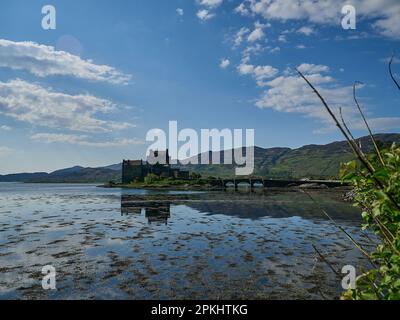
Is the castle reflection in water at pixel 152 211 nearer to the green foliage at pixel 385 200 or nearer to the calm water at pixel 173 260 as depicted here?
the calm water at pixel 173 260

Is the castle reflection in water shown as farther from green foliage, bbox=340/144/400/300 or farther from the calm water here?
green foliage, bbox=340/144/400/300

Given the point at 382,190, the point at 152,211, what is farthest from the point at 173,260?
the point at 152,211

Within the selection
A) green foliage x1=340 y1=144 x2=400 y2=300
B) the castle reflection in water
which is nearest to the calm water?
the castle reflection in water

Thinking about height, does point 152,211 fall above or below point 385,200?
below

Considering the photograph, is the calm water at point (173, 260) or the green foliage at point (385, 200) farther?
the calm water at point (173, 260)

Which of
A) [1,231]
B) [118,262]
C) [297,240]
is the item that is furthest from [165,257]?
[1,231]

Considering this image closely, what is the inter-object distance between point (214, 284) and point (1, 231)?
26.7 metres

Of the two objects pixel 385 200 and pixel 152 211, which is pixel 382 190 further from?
pixel 152 211

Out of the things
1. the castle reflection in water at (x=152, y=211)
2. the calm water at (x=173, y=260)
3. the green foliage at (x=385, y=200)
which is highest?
the green foliage at (x=385, y=200)

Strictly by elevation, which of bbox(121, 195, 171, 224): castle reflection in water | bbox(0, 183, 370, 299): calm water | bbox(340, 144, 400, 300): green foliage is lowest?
bbox(121, 195, 171, 224): castle reflection in water

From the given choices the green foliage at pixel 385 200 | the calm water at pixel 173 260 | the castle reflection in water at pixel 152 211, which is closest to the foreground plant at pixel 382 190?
the green foliage at pixel 385 200

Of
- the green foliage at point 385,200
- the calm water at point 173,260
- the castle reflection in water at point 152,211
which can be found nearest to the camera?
the green foliage at point 385,200
